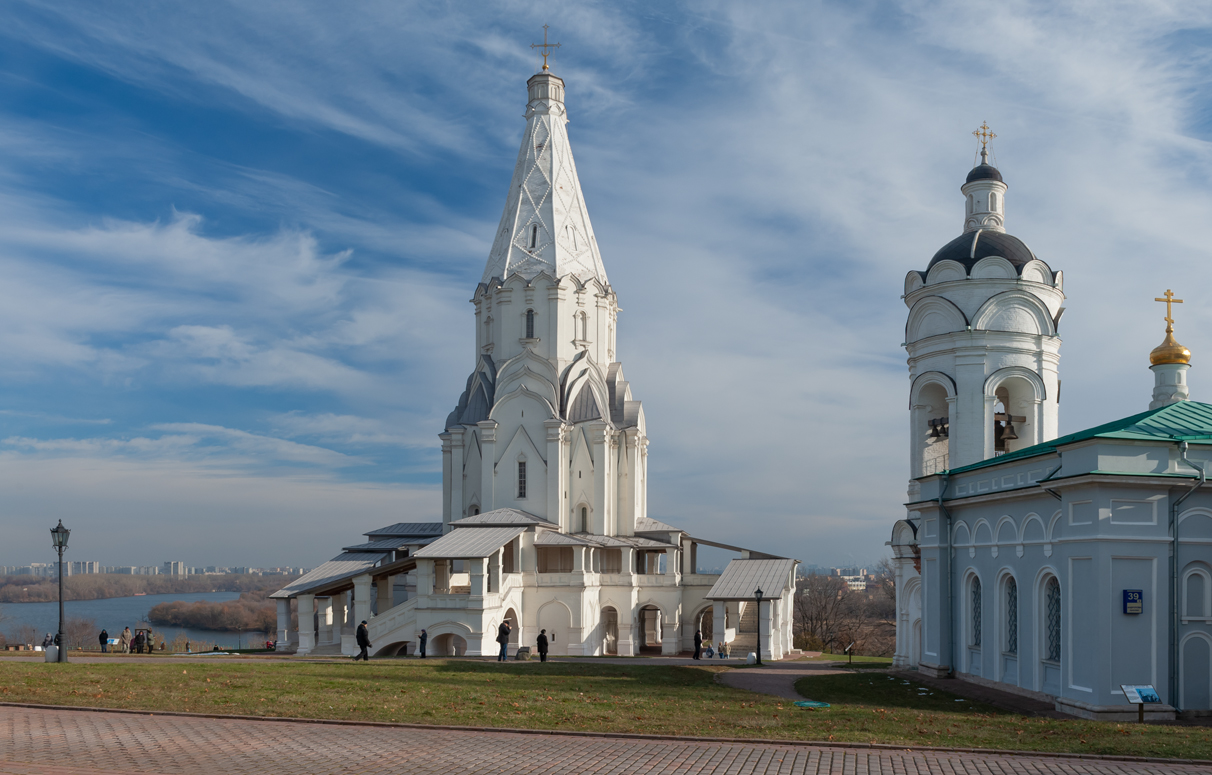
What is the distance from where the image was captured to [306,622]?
121ft

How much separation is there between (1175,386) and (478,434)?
30.5m

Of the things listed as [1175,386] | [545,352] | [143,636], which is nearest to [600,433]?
[545,352]

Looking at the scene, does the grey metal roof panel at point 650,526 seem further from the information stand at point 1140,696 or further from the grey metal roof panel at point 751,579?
the information stand at point 1140,696

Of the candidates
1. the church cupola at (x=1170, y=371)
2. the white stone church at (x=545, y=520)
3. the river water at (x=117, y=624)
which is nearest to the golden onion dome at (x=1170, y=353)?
the church cupola at (x=1170, y=371)

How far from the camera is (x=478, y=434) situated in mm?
44906

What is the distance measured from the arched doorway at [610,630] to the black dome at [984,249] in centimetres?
2285

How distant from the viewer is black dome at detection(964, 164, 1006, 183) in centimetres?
2659

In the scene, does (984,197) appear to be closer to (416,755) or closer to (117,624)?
(416,755)

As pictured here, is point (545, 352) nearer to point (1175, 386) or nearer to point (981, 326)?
point (981, 326)

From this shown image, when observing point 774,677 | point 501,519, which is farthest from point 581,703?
point 501,519

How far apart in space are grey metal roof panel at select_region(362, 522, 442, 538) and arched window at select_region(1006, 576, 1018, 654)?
104 ft

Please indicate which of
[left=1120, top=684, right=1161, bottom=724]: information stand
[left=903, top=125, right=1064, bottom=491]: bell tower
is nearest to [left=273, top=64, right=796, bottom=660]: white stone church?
[left=903, top=125, right=1064, bottom=491]: bell tower

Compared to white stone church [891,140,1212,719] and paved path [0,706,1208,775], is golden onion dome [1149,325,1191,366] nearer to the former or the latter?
white stone church [891,140,1212,719]

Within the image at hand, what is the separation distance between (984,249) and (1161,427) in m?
9.44
